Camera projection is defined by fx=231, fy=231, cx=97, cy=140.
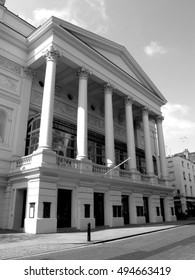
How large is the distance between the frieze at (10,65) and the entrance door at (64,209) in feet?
38.9

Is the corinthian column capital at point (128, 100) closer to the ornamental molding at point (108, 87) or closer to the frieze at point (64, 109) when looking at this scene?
the ornamental molding at point (108, 87)

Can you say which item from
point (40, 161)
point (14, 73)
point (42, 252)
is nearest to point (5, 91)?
point (14, 73)

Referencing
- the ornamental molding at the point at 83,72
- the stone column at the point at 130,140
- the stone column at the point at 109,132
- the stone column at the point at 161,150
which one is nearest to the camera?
the ornamental molding at the point at 83,72

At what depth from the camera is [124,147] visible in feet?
101

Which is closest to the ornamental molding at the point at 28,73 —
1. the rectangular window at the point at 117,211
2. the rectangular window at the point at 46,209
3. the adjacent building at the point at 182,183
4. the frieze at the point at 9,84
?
the frieze at the point at 9,84

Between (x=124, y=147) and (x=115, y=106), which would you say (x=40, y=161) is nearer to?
(x=124, y=147)

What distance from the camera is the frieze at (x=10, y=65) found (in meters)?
20.4

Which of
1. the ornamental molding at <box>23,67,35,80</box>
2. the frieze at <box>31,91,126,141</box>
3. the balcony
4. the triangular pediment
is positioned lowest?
the balcony

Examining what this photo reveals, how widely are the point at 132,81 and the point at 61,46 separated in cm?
1103

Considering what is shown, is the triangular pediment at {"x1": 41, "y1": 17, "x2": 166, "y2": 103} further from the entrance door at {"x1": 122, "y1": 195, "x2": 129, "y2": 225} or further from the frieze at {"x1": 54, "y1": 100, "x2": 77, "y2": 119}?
the entrance door at {"x1": 122, "y1": 195, "x2": 129, "y2": 225}

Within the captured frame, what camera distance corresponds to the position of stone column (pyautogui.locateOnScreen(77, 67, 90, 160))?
63.9 ft

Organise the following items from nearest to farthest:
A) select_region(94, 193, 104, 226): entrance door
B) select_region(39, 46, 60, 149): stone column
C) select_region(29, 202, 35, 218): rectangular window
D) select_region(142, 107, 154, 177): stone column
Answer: select_region(29, 202, 35, 218): rectangular window < select_region(39, 46, 60, 149): stone column < select_region(94, 193, 104, 226): entrance door < select_region(142, 107, 154, 177): stone column

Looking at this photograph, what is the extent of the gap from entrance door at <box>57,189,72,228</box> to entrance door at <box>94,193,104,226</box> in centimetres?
301

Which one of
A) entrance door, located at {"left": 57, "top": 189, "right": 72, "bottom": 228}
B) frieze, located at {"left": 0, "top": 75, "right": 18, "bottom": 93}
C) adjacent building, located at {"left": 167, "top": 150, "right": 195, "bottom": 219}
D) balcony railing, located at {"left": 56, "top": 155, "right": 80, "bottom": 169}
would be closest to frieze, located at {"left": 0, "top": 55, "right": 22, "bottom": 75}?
frieze, located at {"left": 0, "top": 75, "right": 18, "bottom": 93}
